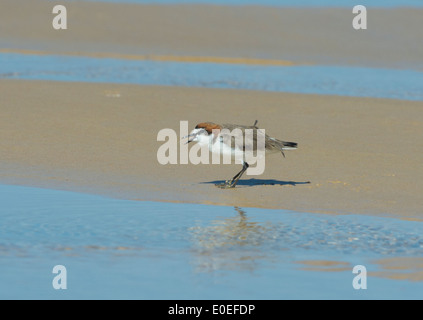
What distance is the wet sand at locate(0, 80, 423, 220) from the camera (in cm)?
914

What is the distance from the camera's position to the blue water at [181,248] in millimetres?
5980

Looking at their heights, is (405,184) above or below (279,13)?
below

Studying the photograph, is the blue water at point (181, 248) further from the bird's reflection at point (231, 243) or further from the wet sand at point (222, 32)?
the wet sand at point (222, 32)

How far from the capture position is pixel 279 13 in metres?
28.0

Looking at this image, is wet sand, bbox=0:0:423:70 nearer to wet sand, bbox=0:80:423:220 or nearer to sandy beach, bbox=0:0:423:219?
sandy beach, bbox=0:0:423:219

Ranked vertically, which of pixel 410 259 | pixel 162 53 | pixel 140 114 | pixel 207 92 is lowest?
pixel 410 259

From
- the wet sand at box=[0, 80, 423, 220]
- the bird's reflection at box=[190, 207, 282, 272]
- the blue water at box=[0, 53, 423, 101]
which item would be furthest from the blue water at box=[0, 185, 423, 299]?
the blue water at box=[0, 53, 423, 101]

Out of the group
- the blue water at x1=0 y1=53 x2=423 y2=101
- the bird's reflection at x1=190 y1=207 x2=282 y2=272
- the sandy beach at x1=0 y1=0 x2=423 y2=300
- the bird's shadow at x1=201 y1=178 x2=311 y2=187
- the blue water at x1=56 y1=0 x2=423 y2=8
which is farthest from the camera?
the blue water at x1=56 y1=0 x2=423 y2=8

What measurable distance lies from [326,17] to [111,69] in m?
10.4

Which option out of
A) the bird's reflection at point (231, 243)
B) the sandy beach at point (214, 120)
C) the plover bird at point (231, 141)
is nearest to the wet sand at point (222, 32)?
the sandy beach at point (214, 120)

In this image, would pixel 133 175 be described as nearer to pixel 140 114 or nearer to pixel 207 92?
pixel 140 114

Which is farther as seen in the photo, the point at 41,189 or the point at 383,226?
the point at 41,189
